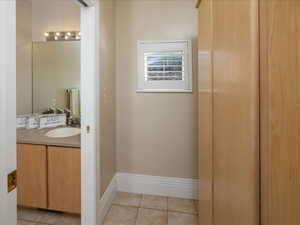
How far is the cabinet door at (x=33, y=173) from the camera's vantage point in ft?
5.57

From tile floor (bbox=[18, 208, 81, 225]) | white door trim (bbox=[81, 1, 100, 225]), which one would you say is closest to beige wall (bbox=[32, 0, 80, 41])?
white door trim (bbox=[81, 1, 100, 225])

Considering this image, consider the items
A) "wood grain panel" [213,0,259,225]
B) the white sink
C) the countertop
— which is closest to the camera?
"wood grain panel" [213,0,259,225]

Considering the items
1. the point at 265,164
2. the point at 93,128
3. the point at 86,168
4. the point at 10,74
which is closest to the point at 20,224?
the point at 86,168

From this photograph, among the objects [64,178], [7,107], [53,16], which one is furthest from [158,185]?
[53,16]

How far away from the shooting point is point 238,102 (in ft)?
2.09

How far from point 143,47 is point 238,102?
179 centimetres

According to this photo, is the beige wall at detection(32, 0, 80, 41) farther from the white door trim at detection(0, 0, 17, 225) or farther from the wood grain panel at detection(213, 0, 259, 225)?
the wood grain panel at detection(213, 0, 259, 225)

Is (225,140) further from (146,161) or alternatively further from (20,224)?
(20,224)

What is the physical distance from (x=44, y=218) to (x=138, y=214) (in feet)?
3.32

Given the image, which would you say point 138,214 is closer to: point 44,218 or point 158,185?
point 158,185

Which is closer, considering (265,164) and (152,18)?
(265,164)

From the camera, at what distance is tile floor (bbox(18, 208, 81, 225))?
5.62ft

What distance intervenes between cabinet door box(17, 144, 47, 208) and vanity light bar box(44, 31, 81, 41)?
5.13 feet

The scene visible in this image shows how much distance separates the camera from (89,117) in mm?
1500
